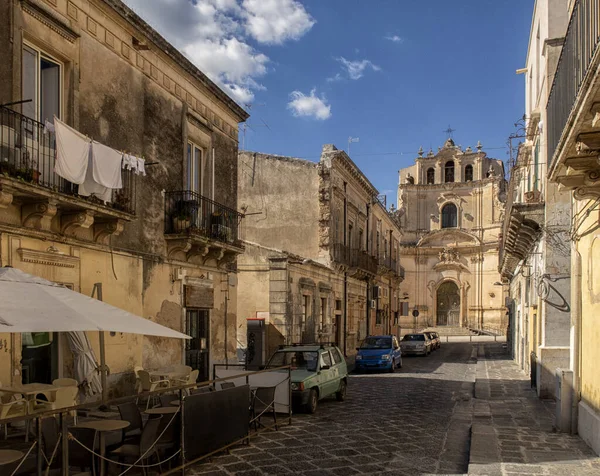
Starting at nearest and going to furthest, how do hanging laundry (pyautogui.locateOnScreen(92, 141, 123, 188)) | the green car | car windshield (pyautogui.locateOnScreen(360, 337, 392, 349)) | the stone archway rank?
hanging laundry (pyautogui.locateOnScreen(92, 141, 123, 188)) → the green car → car windshield (pyautogui.locateOnScreen(360, 337, 392, 349)) → the stone archway

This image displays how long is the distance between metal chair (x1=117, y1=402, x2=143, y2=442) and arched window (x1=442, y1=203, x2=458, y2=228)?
5318cm

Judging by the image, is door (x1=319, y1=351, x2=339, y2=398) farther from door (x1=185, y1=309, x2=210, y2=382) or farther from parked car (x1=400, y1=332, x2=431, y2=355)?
parked car (x1=400, y1=332, x2=431, y2=355)

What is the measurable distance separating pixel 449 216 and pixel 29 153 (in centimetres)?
5247

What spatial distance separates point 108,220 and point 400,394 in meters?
8.73

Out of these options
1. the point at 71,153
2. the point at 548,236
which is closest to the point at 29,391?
the point at 71,153

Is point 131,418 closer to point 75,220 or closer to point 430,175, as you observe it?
point 75,220

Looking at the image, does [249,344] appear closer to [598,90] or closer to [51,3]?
[51,3]

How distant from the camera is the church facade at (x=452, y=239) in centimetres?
5519

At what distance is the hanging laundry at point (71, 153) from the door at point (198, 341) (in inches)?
225

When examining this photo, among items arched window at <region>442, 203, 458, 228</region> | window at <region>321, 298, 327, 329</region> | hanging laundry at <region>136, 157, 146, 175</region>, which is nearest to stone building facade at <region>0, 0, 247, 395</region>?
hanging laundry at <region>136, 157, 146, 175</region>

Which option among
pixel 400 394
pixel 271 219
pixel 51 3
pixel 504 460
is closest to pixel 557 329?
pixel 400 394

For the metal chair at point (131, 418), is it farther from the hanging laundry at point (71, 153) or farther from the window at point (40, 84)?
the window at point (40, 84)

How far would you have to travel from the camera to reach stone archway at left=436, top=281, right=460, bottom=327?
56.8 meters

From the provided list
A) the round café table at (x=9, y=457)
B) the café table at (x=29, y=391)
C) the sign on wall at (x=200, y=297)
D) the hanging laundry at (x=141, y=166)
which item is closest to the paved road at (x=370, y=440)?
the café table at (x=29, y=391)
